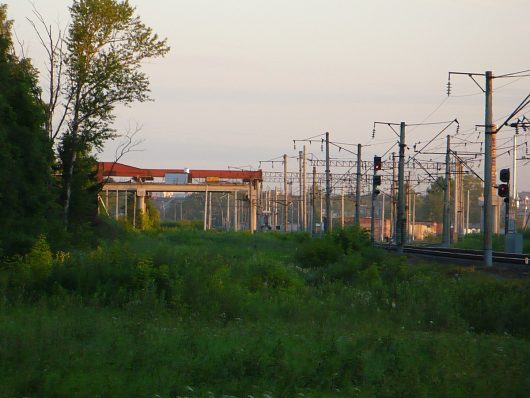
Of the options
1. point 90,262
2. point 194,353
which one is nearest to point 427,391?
point 194,353

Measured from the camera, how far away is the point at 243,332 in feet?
59.9

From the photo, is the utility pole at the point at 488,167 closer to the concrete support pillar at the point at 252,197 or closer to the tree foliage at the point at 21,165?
the tree foliage at the point at 21,165

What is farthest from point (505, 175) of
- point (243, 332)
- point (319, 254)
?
point (243, 332)

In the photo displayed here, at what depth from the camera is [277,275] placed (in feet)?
105

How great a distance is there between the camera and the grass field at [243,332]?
13.3 metres

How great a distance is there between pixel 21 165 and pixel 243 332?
70.9ft

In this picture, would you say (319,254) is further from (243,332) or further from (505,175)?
(243,332)

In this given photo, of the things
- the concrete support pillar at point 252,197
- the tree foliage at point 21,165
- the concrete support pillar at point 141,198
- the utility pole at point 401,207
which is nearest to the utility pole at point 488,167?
the utility pole at point 401,207

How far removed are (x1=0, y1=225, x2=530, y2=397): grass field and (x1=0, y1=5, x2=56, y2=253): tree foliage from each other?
5611 millimetres

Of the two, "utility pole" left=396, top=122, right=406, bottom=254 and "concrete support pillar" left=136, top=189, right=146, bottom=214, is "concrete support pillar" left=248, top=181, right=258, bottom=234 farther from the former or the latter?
"utility pole" left=396, top=122, right=406, bottom=254

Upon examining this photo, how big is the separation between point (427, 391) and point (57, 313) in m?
9.66

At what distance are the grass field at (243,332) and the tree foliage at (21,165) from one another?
5.61 metres

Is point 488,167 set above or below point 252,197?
above

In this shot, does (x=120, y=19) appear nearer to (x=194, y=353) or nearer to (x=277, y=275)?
(x=277, y=275)
